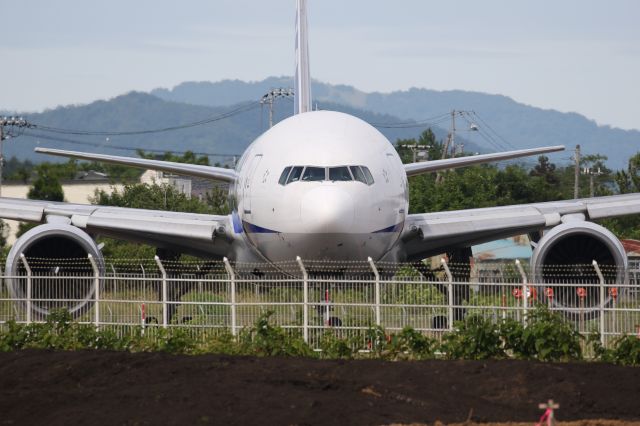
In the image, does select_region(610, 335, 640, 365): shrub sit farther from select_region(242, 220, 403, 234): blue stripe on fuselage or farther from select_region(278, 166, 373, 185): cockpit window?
select_region(278, 166, 373, 185): cockpit window

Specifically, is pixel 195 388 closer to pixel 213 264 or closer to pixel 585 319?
pixel 585 319

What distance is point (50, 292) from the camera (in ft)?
63.5

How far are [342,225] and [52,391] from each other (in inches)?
274

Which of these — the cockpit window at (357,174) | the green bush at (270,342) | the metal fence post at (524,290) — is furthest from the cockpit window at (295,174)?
the metal fence post at (524,290)

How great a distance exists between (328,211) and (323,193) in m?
0.44

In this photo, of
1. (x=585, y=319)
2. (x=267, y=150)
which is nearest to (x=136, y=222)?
(x=267, y=150)

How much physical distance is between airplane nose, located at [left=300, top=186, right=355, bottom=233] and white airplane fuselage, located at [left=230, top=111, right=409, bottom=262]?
0.05 ft

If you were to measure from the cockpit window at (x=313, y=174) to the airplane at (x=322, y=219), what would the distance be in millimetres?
15

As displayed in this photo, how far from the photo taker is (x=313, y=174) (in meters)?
19.0

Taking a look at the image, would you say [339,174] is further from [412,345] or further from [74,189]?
[74,189]

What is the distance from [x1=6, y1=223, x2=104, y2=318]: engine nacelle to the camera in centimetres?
1956

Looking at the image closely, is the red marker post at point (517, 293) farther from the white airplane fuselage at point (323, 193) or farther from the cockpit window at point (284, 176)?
the cockpit window at point (284, 176)

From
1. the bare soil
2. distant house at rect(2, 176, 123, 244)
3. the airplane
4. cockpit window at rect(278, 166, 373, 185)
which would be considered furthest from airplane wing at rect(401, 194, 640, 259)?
distant house at rect(2, 176, 123, 244)

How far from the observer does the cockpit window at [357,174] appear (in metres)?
19.0
